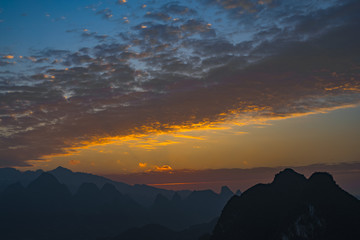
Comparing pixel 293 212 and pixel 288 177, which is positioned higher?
pixel 288 177

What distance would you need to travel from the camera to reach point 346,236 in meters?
102

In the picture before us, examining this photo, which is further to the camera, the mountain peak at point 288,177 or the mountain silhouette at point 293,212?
the mountain peak at point 288,177

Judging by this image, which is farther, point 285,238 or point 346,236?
point 285,238

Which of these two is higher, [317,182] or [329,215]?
[317,182]

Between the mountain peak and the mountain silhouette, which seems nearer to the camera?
the mountain silhouette

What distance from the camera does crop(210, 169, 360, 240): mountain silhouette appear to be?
352ft

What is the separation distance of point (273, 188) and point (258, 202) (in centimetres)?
1028

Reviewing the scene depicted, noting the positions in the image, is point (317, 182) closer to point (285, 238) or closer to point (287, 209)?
point (287, 209)

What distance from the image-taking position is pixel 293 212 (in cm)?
11381

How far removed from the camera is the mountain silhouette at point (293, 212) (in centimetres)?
10731

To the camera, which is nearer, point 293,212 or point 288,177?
point 293,212

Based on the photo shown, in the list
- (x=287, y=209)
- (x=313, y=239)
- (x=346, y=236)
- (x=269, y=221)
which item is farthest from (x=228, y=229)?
(x=346, y=236)

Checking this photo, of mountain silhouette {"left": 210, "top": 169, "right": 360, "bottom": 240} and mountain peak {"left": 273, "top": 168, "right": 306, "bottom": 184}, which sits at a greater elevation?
mountain peak {"left": 273, "top": 168, "right": 306, "bottom": 184}

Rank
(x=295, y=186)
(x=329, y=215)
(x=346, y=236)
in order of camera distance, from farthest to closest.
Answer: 1. (x=295, y=186)
2. (x=329, y=215)
3. (x=346, y=236)
